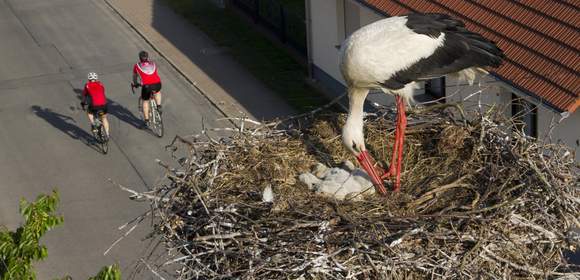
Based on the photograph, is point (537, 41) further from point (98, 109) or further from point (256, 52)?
point (256, 52)

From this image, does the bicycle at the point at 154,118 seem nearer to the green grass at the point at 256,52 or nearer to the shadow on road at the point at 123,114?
the shadow on road at the point at 123,114

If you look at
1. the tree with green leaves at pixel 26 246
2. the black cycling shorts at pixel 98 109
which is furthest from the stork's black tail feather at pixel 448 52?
the black cycling shorts at pixel 98 109

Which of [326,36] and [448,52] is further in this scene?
[326,36]

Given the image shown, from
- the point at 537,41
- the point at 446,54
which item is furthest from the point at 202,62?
the point at 446,54

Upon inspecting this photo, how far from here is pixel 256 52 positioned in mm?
22562

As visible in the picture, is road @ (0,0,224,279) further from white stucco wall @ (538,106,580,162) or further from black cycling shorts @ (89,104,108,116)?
white stucco wall @ (538,106,580,162)

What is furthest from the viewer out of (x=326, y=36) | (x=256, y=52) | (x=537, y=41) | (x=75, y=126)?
(x=256, y=52)

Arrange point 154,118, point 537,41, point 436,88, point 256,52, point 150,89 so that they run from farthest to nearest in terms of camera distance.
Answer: point 256,52, point 154,118, point 150,89, point 436,88, point 537,41

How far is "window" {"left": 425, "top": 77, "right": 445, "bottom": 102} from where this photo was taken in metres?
17.2

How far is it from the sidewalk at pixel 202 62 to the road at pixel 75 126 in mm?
251

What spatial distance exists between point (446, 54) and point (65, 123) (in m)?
10.9

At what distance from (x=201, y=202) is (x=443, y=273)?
2030 millimetres

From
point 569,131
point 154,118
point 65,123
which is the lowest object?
point 65,123

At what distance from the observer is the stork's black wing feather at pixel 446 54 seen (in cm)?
1082
